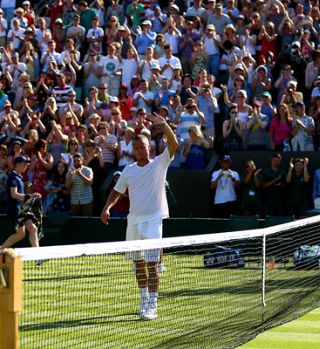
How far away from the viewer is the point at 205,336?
10.4 m

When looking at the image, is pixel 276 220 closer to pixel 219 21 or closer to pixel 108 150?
pixel 108 150

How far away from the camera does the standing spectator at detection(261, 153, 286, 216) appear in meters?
20.4

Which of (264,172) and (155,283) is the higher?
(264,172)

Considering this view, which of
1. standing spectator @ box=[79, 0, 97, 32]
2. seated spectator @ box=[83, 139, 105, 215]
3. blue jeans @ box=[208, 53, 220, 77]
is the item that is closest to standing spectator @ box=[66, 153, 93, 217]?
seated spectator @ box=[83, 139, 105, 215]

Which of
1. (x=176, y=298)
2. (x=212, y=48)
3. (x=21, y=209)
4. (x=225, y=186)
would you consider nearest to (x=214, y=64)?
(x=212, y=48)

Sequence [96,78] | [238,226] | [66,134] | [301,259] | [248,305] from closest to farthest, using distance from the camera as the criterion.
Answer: [248,305], [301,259], [238,226], [66,134], [96,78]

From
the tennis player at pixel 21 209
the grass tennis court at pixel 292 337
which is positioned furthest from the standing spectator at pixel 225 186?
the grass tennis court at pixel 292 337

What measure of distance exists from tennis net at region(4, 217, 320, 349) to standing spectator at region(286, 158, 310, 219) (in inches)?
179

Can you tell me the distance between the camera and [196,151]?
21609 millimetres

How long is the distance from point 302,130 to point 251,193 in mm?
1634

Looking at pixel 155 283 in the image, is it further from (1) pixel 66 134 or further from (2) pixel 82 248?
(1) pixel 66 134

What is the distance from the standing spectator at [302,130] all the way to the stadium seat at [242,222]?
2352 millimetres

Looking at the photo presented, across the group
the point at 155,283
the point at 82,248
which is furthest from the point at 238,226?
the point at 82,248

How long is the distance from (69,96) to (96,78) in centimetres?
157
